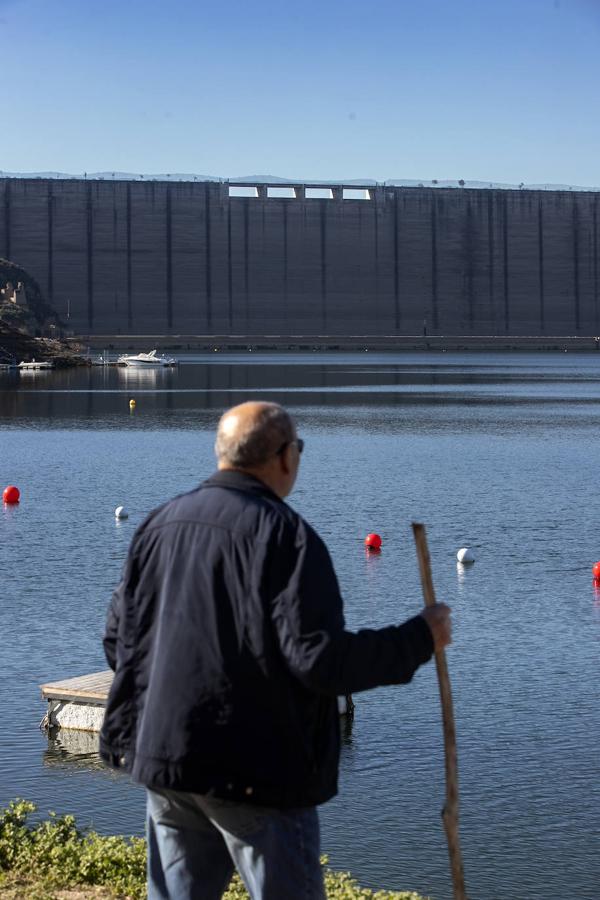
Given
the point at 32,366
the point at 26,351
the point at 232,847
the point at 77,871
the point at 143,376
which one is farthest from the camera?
the point at 26,351

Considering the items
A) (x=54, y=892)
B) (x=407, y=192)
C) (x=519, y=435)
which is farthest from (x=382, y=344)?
(x=54, y=892)

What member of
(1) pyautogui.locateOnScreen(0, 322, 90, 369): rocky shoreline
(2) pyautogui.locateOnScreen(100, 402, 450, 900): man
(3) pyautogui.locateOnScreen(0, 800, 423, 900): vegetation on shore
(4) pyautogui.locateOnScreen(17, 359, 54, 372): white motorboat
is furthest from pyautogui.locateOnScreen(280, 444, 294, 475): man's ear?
(1) pyautogui.locateOnScreen(0, 322, 90, 369): rocky shoreline

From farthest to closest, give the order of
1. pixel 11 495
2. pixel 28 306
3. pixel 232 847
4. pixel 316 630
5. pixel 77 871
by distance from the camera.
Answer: pixel 28 306, pixel 11 495, pixel 77 871, pixel 232 847, pixel 316 630

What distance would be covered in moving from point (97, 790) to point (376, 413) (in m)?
33.6

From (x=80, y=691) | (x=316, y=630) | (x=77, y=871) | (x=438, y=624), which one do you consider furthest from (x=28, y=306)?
(x=316, y=630)

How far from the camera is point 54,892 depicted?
15.8ft

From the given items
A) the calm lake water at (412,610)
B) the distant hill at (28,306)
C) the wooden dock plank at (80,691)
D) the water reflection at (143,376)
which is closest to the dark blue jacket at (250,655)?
the calm lake water at (412,610)

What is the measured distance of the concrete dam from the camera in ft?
334

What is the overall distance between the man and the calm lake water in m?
3.05

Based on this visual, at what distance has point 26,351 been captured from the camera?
261 ft

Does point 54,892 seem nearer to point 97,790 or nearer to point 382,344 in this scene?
point 97,790

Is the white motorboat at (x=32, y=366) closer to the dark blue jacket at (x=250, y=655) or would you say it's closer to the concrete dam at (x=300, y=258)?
the concrete dam at (x=300, y=258)

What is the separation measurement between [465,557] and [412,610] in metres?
2.63

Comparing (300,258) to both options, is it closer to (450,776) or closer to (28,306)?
(28,306)
